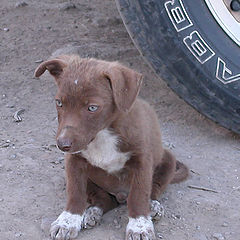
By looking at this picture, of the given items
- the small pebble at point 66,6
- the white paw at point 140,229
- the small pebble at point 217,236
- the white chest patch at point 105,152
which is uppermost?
the white chest patch at point 105,152

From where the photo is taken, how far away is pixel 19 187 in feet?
12.3

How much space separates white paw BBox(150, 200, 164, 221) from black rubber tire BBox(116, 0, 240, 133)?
3.41 ft

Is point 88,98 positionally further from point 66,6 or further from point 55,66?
point 66,6

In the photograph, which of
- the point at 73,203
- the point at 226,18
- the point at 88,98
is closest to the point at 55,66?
the point at 88,98

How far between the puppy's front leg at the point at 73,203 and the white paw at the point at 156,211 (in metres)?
0.40

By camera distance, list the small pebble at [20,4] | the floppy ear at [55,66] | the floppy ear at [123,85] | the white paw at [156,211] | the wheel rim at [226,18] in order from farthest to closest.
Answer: the small pebble at [20,4] < the wheel rim at [226,18] < the white paw at [156,211] < the floppy ear at [55,66] < the floppy ear at [123,85]

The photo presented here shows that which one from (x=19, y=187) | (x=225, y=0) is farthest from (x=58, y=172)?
(x=225, y=0)

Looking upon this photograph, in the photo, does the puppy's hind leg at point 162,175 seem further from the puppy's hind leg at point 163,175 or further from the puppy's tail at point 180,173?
the puppy's tail at point 180,173

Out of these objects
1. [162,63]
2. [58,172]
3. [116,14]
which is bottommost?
[116,14]

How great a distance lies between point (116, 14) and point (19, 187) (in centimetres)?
349

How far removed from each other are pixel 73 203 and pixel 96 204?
0.19 metres

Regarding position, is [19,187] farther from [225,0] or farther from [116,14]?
[116,14]

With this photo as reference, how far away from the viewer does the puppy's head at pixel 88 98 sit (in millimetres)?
2955

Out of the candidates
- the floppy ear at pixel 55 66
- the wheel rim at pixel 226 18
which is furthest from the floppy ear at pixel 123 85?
the wheel rim at pixel 226 18
